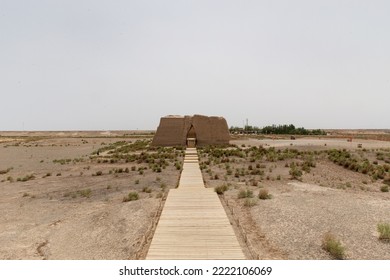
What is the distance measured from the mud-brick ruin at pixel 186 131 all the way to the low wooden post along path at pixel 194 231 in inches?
993

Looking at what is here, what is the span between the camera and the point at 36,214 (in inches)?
A: 439

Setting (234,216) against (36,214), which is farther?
(36,214)

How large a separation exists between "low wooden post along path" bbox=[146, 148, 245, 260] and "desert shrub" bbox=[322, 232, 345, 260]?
2166 millimetres

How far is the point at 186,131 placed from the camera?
3709 centimetres

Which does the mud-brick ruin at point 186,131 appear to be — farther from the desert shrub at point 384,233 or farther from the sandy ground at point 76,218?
the desert shrub at point 384,233

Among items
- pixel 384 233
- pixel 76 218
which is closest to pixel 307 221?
pixel 384 233

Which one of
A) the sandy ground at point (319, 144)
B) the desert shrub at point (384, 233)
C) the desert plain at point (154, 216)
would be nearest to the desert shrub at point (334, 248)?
the desert plain at point (154, 216)

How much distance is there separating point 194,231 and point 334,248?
3373 millimetres

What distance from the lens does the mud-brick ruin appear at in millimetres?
36875

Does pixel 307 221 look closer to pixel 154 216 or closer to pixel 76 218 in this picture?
pixel 154 216

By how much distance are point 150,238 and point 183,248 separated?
46.4 inches

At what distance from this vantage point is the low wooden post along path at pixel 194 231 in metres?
6.47

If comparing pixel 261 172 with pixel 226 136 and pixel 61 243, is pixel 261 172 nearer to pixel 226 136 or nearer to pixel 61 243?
pixel 61 243

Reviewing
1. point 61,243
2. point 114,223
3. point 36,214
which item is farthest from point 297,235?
point 36,214
